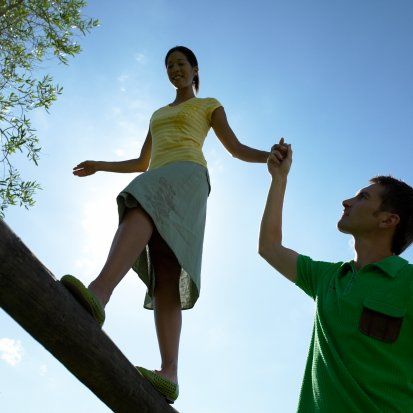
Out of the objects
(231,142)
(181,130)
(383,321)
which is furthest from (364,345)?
(181,130)

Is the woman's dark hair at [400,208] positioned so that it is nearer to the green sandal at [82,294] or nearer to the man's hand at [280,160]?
the man's hand at [280,160]

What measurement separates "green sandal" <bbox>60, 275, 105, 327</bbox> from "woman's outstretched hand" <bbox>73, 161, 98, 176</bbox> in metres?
1.67

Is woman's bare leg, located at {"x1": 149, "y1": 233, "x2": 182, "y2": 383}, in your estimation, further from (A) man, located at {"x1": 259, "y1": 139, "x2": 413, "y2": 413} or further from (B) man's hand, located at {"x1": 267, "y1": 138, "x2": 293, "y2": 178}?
(B) man's hand, located at {"x1": 267, "y1": 138, "x2": 293, "y2": 178}

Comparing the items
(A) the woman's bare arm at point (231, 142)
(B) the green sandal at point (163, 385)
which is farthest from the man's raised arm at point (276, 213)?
(B) the green sandal at point (163, 385)

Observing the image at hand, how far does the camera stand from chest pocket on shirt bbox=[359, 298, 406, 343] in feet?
7.15

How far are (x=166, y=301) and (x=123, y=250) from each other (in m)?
0.60

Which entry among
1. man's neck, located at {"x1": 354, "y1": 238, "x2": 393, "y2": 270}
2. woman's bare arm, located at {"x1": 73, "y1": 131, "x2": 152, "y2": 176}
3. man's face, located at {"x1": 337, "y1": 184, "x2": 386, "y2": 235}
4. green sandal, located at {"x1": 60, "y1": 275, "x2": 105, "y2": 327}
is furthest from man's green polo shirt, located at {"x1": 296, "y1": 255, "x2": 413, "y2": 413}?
woman's bare arm, located at {"x1": 73, "y1": 131, "x2": 152, "y2": 176}

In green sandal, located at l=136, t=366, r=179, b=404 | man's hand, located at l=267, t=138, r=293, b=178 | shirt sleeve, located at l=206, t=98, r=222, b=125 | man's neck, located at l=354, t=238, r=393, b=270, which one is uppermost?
shirt sleeve, located at l=206, t=98, r=222, b=125

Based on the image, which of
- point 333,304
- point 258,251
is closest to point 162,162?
point 258,251

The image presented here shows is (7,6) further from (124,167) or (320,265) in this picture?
(320,265)

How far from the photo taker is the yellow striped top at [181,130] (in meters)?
3.20

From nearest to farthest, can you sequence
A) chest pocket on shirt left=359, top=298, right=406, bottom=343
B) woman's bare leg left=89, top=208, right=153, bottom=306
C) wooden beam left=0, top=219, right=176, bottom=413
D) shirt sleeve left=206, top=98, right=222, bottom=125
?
1. wooden beam left=0, top=219, right=176, bottom=413
2. chest pocket on shirt left=359, top=298, right=406, bottom=343
3. woman's bare leg left=89, top=208, right=153, bottom=306
4. shirt sleeve left=206, top=98, right=222, bottom=125

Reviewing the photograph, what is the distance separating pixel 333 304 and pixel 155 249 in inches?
40.2

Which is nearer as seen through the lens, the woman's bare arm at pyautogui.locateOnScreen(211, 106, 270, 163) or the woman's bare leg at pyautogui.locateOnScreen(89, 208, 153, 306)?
the woman's bare leg at pyautogui.locateOnScreen(89, 208, 153, 306)
